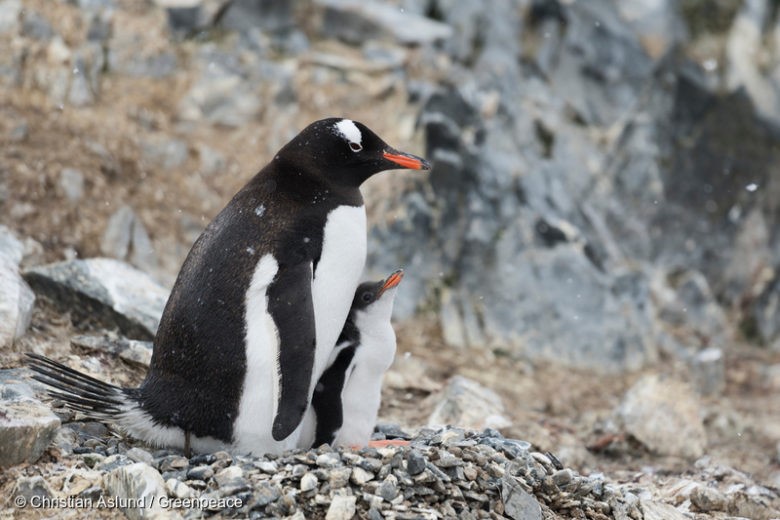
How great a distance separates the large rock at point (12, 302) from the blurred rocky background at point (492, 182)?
21 centimetres

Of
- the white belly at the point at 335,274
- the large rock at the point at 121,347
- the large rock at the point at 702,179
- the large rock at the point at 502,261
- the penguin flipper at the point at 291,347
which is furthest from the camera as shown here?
the large rock at the point at 702,179

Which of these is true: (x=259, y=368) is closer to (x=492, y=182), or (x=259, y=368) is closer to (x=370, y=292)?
(x=370, y=292)

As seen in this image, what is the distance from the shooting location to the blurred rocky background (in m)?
7.02

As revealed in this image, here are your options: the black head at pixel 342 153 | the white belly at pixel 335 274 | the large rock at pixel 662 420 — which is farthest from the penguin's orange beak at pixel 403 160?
the large rock at pixel 662 420

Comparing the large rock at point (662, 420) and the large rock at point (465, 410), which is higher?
the large rock at point (662, 420)

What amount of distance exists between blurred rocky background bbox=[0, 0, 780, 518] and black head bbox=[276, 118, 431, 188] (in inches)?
80.5

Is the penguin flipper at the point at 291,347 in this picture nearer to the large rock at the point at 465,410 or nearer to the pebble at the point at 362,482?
the pebble at the point at 362,482

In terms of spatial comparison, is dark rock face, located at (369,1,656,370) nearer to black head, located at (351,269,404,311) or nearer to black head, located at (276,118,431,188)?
black head, located at (351,269,404,311)

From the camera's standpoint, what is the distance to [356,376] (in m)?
4.62

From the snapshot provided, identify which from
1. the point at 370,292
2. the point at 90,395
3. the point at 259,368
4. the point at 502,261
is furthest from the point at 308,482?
the point at 502,261

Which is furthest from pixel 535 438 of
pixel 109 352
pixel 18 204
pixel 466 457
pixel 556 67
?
pixel 556 67

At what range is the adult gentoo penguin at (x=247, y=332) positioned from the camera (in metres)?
4.04

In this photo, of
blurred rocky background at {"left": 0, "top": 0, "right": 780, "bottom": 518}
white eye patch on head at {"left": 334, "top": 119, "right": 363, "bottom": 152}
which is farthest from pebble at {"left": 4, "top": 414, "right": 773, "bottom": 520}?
blurred rocky background at {"left": 0, "top": 0, "right": 780, "bottom": 518}

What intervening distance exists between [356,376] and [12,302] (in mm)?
2036
